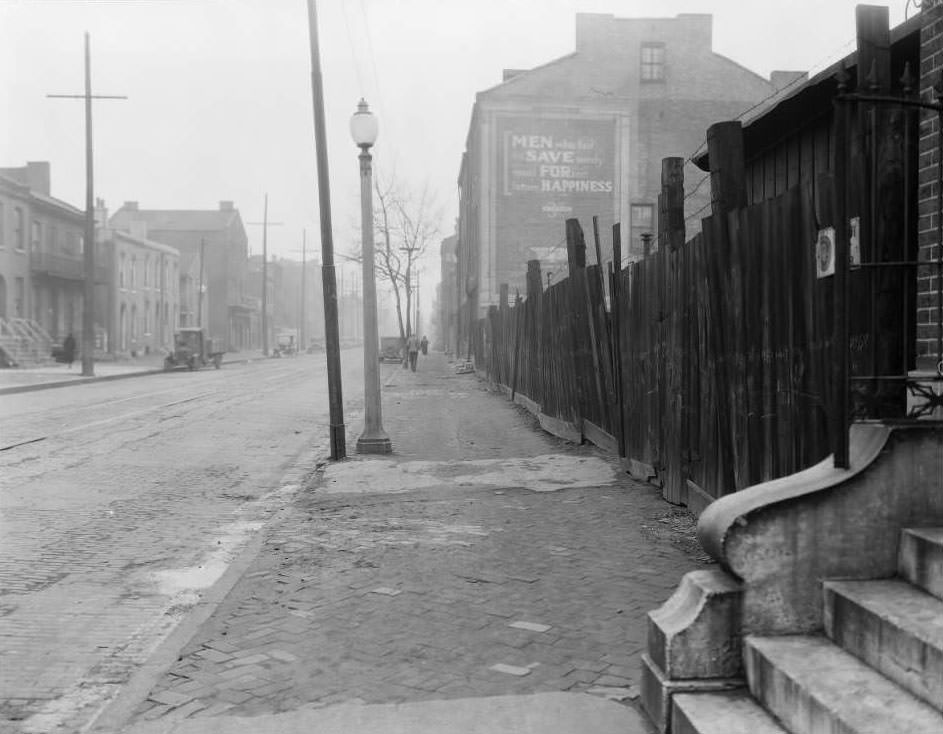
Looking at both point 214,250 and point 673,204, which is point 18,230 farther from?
point 673,204

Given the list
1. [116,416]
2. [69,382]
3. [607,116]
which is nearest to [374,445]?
[116,416]

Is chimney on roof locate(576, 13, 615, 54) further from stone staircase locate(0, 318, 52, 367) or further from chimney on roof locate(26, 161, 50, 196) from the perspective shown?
chimney on roof locate(26, 161, 50, 196)

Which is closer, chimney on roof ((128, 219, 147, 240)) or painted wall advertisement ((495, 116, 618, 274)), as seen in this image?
painted wall advertisement ((495, 116, 618, 274))

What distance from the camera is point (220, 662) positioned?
4293 millimetres

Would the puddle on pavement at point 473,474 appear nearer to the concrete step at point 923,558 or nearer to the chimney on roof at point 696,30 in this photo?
the concrete step at point 923,558

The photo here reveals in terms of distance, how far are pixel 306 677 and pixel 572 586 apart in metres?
1.93

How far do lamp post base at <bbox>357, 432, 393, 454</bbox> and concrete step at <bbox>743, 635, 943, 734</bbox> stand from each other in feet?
28.1

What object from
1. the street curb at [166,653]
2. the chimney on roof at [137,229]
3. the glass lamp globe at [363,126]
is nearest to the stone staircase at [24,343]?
the chimney on roof at [137,229]

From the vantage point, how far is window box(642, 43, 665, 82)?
132ft

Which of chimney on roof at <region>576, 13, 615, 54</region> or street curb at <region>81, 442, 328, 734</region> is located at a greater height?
chimney on roof at <region>576, 13, 615, 54</region>

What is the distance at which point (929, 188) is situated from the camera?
5043 mm

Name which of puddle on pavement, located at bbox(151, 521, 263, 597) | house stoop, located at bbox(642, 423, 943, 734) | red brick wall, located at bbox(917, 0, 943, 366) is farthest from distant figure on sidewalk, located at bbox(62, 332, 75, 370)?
house stoop, located at bbox(642, 423, 943, 734)

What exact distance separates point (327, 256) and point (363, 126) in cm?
170

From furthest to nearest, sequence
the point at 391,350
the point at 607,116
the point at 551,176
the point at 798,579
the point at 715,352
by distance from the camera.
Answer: the point at 391,350, the point at 551,176, the point at 607,116, the point at 715,352, the point at 798,579
